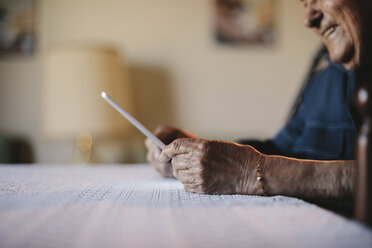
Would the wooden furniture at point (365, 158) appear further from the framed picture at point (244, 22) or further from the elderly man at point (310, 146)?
the framed picture at point (244, 22)

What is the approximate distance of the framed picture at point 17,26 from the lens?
196 centimetres

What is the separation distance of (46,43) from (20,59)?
7.6 inches

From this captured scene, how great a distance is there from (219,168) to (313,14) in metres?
0.58

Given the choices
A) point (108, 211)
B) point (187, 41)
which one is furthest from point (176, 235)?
point (187, 41)

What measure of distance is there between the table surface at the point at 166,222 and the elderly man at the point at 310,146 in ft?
0.13

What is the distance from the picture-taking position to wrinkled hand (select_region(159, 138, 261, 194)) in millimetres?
600

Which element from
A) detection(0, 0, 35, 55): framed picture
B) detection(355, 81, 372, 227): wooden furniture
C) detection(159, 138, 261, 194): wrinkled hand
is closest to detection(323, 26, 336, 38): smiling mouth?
detection(159, 138, 261, 194): wrinkled hand

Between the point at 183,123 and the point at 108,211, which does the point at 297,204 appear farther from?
the point at 183,123

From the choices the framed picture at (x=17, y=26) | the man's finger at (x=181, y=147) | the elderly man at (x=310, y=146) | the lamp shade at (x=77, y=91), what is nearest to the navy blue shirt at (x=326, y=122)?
the elderly man at (x=310, y=146)

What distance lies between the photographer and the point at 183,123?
2.15 metres

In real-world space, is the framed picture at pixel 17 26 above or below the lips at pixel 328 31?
above

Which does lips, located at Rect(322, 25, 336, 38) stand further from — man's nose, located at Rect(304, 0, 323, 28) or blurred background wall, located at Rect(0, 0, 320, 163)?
blurred background wall, located at Rect(0, 0, 320, 163)

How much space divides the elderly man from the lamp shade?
0.84 m

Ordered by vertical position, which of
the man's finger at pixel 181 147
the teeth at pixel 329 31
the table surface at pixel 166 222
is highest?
the teeth at pixel 329 31
